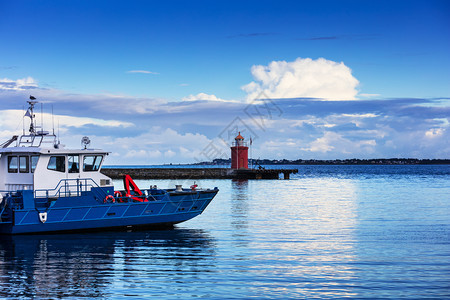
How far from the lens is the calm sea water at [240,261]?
12.0 meters

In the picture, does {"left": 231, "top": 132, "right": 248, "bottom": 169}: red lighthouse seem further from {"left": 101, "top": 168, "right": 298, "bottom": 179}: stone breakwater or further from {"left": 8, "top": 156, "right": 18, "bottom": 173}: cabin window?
{"left": 8, "top": 156, "right": 18, "bottom": 173}: cabin window

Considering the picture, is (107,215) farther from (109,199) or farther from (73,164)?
Result: (73,164)

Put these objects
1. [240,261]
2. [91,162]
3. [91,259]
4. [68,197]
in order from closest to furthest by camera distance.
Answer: [240,261] < [91,259] < [68,197] < [91,162]

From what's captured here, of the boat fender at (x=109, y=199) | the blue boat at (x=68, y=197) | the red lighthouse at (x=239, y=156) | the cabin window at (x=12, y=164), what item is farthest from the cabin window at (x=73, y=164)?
the red lighthouse at (x=239, y=156)

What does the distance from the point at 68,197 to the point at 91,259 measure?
451 cm

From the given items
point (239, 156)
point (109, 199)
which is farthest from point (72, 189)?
point (239, 156)

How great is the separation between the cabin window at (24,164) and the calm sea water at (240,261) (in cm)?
285

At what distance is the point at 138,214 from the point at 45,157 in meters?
4.38

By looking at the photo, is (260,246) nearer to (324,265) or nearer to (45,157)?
(324,265)

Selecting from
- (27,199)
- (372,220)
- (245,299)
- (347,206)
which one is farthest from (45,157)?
(347,206)

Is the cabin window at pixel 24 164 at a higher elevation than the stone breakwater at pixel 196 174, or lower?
higher

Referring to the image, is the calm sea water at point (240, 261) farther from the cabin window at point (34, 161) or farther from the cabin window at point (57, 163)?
the cabin window at point (34, 161)

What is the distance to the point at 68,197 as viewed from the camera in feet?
64.4

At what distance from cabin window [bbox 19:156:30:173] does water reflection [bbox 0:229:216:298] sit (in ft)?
8.92
